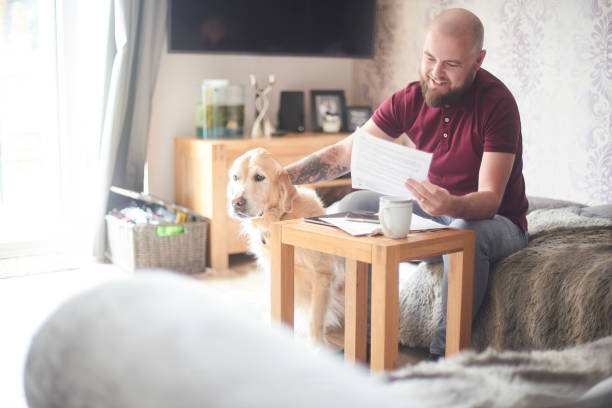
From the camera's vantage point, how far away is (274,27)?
3555 mm

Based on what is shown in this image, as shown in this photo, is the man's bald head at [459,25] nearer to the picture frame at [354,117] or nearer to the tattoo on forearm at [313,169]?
the tattoo on forearm at [313,169]

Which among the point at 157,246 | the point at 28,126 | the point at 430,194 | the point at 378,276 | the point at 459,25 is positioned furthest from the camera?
the point at 28,126

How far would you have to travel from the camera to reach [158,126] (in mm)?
3447

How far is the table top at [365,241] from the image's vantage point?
1468 millimetres

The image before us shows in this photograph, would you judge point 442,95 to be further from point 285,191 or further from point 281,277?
point 281,277

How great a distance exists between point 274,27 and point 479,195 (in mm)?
2187

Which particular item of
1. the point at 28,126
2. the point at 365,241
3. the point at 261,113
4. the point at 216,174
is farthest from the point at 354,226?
the point at 28,126

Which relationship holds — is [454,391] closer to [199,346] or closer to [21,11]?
[199,346]

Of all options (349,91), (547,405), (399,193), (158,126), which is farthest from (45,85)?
(547,405)

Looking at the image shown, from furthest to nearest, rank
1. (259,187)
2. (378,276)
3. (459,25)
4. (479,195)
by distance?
(259,187)
(459,25)
(479,195)
(378,276)

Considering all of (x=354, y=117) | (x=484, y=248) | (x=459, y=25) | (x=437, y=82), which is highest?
(x=459, y=25)

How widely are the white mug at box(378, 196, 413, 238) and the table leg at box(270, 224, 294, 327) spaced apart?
0.33m

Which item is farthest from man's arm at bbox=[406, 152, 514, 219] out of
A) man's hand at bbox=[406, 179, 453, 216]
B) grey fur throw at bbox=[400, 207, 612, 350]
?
grey fur throw at bbox=[400, 207, 612, 350]

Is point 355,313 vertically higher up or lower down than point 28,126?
lower down
